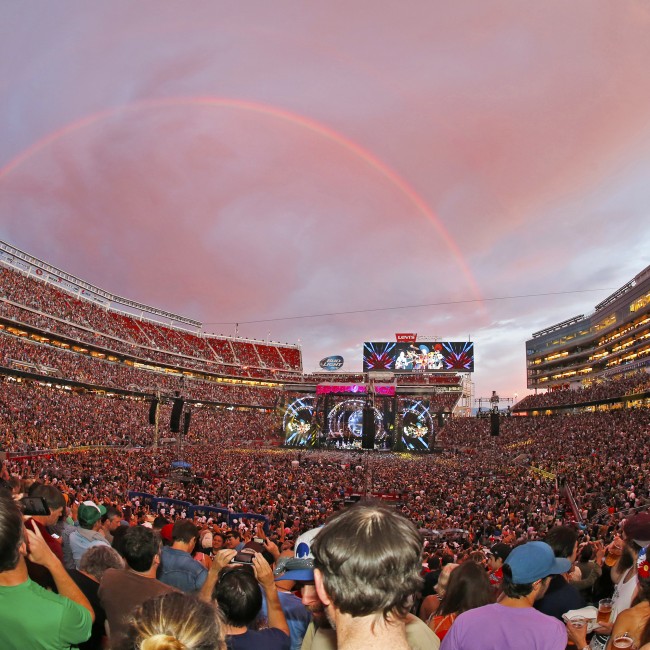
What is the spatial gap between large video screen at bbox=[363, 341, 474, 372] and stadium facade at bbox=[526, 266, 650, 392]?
1863cm

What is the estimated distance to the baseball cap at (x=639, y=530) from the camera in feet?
12.2

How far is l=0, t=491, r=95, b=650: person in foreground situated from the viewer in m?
2.22

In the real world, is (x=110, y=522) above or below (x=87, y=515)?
below

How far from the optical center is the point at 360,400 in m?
54.6

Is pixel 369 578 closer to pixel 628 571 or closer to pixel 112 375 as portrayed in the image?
pixel 628 571

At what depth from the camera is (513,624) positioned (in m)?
2.49

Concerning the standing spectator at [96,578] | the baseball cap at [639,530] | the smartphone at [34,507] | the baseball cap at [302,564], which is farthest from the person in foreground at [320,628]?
the baseball cap at [639,530]

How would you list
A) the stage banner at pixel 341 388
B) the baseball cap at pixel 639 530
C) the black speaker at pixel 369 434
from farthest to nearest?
the stage banner at pixel 341 388, the black speaker at pixel 369 434, the baseball cap at pixel 639 530

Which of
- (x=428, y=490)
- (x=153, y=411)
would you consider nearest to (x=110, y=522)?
(x=428, y=490)

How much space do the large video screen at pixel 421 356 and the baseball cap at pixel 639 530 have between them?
222 ft

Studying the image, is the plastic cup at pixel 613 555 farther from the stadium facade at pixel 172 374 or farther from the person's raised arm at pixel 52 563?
the stadium facade at pixel 172 374

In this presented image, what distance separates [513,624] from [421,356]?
70385 mm

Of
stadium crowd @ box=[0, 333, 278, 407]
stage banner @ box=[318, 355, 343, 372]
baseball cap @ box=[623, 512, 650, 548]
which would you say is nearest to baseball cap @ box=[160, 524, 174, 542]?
baseball cap @ box=[623, 512, 650, 548]

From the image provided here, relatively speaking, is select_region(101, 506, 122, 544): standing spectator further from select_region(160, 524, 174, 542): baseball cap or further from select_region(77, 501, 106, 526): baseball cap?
select_region(77, 501, 106, 526): baseball cap
